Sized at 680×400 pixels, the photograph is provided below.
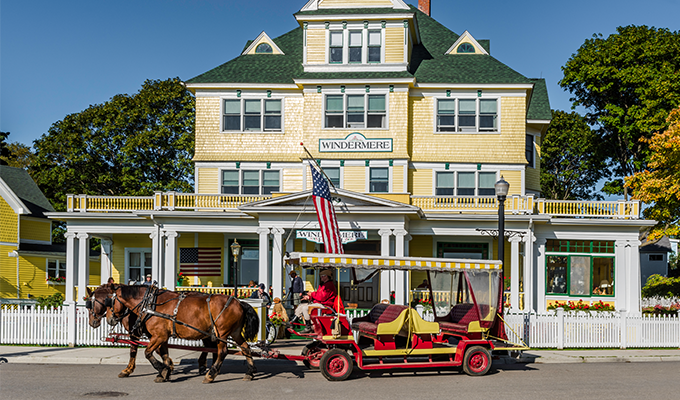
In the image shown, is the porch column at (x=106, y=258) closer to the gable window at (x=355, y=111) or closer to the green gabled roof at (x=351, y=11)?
the gable window at (x=355, y=111)

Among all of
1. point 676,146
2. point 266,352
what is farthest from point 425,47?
point 266,352

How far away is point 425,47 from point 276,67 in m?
7.35

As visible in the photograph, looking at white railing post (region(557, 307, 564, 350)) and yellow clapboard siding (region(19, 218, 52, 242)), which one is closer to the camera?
white railing post (region(557, 307, 564, 350))

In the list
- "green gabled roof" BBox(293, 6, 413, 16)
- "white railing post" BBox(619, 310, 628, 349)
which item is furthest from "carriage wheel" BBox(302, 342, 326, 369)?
"green gabled roof" BBox(293, 6, 413, 16)

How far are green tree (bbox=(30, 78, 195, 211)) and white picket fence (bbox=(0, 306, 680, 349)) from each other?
81.9 feet

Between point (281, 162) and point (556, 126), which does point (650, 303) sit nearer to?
point (281, 162)

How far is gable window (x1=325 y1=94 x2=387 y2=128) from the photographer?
1131 inches

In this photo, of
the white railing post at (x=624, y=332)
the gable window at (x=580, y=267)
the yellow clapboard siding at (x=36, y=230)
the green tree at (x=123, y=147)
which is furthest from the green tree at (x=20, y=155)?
the white railing post at (x=624, y=332)

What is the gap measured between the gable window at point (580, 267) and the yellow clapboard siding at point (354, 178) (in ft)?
26.8

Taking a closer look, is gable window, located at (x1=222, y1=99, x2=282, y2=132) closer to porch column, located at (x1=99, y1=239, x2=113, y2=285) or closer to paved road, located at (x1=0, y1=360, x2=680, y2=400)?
porch column, located at (x1=99, y1=239, x2=113, y2=285)

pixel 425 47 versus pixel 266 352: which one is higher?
pixel 425 47

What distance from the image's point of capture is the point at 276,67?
100ft

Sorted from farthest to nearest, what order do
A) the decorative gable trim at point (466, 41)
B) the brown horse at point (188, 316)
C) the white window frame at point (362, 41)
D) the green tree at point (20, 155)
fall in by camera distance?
the green tree at point (20, 155), the decorative gable trim at point (466, 41), the white window frame at point (362, 41), the brown horse at point (188, 316)

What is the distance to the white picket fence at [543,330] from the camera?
1850 centimetres
